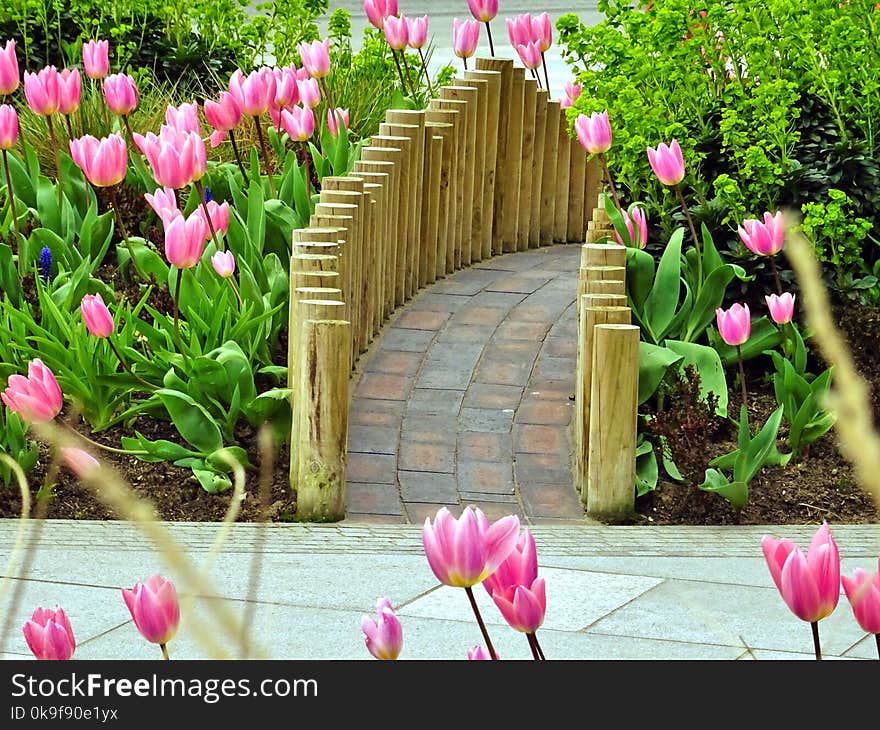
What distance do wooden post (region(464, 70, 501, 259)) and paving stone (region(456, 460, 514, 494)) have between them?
2.58 metres

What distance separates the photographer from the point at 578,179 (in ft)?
28.1

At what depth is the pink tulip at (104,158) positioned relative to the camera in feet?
17.7

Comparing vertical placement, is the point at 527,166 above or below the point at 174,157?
below

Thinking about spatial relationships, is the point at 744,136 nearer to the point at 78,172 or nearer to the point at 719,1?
the point at 719,1

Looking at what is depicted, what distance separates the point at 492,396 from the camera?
6395mm

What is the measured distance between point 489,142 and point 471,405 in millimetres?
2348

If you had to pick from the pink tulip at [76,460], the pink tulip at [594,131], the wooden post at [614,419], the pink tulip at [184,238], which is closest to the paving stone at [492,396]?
the wooden post at [614,419]

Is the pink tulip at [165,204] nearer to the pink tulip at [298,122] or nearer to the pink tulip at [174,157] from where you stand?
the pink tulip at [174,157]

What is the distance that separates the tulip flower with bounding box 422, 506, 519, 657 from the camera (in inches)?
52.3

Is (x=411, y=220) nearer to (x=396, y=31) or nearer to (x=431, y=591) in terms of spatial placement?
(x=396, y=31)

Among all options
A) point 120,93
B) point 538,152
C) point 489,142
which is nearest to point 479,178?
point 489,142

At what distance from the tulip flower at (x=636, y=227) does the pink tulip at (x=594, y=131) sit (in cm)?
42

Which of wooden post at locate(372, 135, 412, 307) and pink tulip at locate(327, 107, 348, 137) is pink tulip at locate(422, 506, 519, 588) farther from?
pink tulip at locate(327, 107, 348, 137)

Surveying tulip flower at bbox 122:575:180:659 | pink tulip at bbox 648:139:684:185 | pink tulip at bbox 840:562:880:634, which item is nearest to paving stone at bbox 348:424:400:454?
pink tulip at bbox 648:139:684:185
